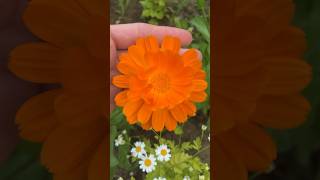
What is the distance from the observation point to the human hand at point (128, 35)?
51cm

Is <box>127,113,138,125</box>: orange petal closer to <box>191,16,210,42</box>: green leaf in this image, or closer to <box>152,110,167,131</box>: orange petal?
<box>152,110,167,131</box>: orange petal

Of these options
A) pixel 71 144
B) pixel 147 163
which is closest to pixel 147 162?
pixel 147 163

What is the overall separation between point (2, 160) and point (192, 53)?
291 mm

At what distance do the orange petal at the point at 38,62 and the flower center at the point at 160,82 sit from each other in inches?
4.4

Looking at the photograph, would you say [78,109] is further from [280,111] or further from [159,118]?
[280,111]

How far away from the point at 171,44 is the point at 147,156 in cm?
15

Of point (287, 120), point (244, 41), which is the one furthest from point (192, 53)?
point (287, 120)

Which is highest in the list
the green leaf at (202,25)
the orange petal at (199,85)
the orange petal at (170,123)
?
the green leaf at (202,25)

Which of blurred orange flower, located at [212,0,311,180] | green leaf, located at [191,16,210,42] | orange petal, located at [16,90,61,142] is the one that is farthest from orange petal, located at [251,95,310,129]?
orange petal, located at [16,90,61,142]

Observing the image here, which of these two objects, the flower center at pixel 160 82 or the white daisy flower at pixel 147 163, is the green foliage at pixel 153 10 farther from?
the white daisy flower at pixel 147 163

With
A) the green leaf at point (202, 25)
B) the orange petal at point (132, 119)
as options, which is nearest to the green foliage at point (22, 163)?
the orange petal at point (132, 119)

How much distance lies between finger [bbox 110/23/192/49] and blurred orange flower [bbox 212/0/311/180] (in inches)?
1.9

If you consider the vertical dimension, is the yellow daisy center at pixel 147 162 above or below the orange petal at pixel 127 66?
below

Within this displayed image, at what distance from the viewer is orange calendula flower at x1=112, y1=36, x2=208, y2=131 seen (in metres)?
0.49
